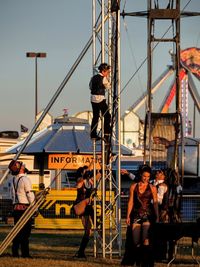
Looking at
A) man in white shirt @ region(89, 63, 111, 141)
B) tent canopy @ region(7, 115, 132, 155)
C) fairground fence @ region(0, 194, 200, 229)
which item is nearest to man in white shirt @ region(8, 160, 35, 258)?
man in white shirt @ region(89, 63, 111, 141)

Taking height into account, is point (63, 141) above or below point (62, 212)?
above

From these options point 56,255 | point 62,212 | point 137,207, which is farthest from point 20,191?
point 62,212

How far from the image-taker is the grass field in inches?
666

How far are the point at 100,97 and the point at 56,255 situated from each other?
3332mm

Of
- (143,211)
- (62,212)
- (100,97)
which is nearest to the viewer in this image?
→ (143,211)

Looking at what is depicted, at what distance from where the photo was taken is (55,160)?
112ft

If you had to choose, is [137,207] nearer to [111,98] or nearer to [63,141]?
[111,98]

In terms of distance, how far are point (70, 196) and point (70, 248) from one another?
8.21m

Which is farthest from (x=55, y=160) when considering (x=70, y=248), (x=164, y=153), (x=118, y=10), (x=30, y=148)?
(x=118, y=10)

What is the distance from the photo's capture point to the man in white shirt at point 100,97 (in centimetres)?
1761

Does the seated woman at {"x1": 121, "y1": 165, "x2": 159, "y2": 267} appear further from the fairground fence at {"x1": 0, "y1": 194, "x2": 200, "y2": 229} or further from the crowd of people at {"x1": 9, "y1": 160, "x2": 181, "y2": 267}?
the fairground fence at {"x1": 0, "y1": 194, "x2": 200, "y2": 229}

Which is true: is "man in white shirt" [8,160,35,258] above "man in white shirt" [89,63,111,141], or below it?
below

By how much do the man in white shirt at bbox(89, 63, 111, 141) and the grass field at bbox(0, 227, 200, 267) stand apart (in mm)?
2344

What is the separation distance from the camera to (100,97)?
58.4 ft
